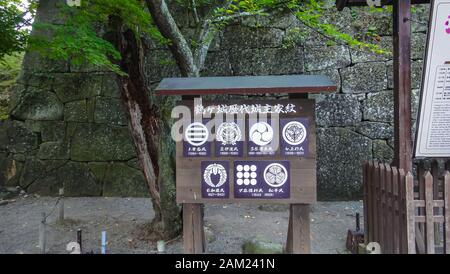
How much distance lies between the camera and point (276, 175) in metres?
3.43

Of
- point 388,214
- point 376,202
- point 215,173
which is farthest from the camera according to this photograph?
point 376,202

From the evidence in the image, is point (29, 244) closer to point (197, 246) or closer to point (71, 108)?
point (197, 246)

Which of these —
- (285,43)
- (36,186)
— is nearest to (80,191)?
(36,186)

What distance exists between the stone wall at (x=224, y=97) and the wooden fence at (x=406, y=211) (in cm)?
339

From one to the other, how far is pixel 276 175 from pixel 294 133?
1.46 ft

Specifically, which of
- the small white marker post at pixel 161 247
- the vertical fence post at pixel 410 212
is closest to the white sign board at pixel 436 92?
the vertical fence post at pixel 410 212

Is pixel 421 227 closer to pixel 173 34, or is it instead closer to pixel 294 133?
pixel 294 133

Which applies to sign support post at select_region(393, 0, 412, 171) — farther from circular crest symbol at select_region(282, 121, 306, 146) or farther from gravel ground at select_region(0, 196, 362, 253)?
gravel ground at select_region(0, 196, 362, 253)

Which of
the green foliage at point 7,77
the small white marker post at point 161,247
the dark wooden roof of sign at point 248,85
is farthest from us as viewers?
the green foliage at point 7,77

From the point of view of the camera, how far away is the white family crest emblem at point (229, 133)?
137 inches

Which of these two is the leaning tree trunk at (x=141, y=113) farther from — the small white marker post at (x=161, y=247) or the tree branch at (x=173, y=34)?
the tree branch at (x=173, y=34)

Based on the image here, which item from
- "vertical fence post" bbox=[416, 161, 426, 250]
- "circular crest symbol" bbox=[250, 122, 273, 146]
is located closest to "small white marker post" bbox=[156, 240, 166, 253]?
"circular crest symbol" bbox=[250, 122, 273, 146]

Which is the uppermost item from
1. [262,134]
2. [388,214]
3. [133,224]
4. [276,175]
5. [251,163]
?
[262,134]

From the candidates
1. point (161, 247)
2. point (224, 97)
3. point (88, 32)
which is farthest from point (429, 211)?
point (224, 97)
